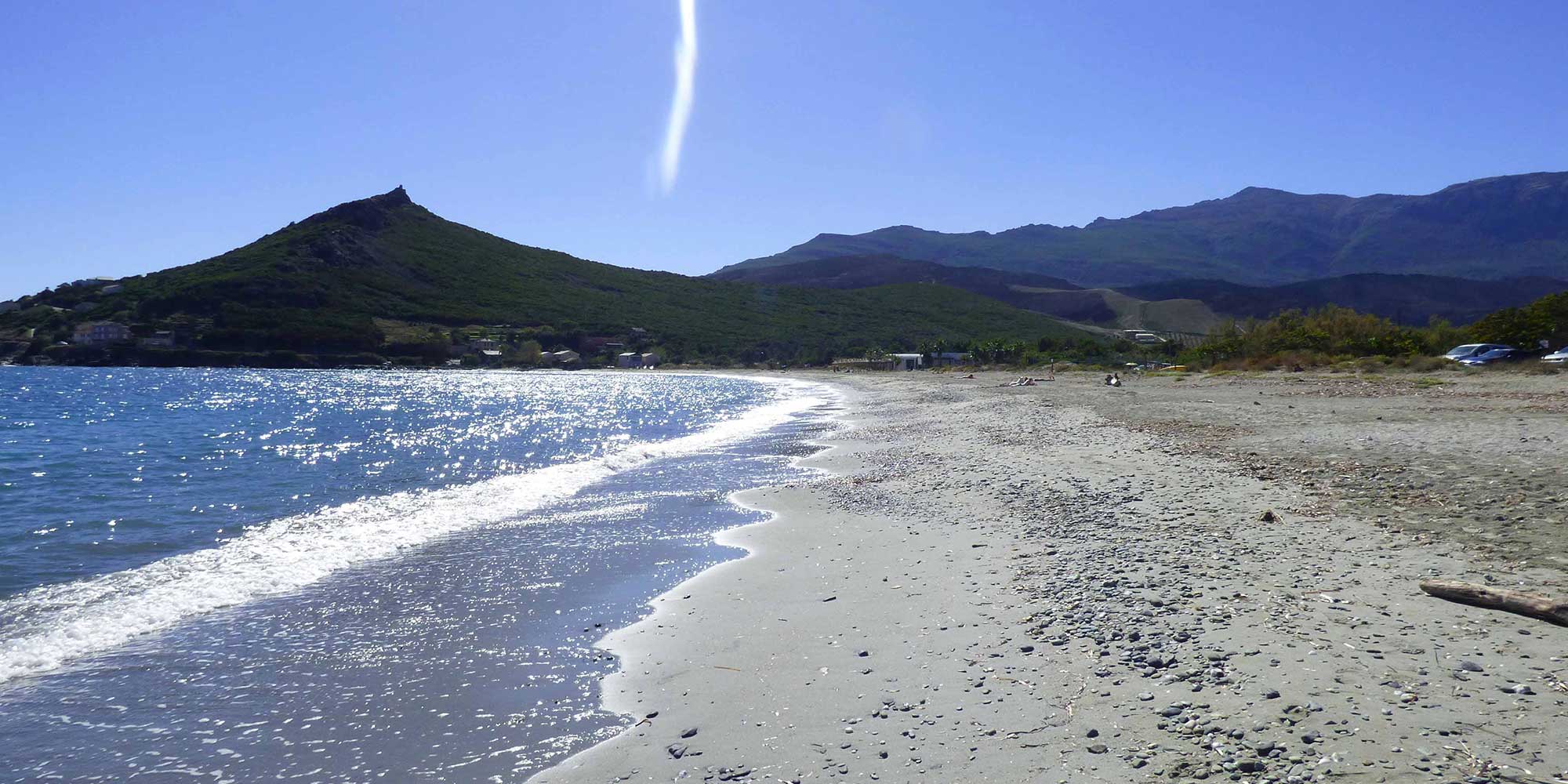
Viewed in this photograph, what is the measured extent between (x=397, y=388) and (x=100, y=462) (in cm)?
4978

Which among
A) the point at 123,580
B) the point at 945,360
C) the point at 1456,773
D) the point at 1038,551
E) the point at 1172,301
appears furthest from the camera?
the point at 1172,301

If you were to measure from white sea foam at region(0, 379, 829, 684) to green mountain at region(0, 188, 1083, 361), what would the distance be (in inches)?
4083

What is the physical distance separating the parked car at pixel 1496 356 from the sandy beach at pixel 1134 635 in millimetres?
27789

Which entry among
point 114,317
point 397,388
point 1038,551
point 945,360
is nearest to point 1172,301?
point 945,360

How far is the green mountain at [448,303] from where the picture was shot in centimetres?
10994

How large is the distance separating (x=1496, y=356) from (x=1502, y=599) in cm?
4068

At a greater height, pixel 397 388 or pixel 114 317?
pixel 114 317

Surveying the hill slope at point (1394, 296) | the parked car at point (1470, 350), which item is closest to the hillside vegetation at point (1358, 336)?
the parked car at point (1470, 350)

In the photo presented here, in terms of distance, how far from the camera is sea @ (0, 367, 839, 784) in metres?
5.55

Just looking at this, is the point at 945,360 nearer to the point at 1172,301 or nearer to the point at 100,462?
the point at 100,462

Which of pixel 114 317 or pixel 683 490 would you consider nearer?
pixel 683 490

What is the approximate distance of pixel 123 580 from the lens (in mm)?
9883

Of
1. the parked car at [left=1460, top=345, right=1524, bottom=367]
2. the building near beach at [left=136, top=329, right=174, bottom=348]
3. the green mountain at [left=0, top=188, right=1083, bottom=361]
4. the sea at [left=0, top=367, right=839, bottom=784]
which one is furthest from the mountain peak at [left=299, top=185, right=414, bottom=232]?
the parked car at [left=1460, top=345, right=1524, bottom=367]

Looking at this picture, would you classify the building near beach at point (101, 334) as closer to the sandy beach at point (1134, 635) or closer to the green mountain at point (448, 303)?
the green mountain at point (448, 303)
